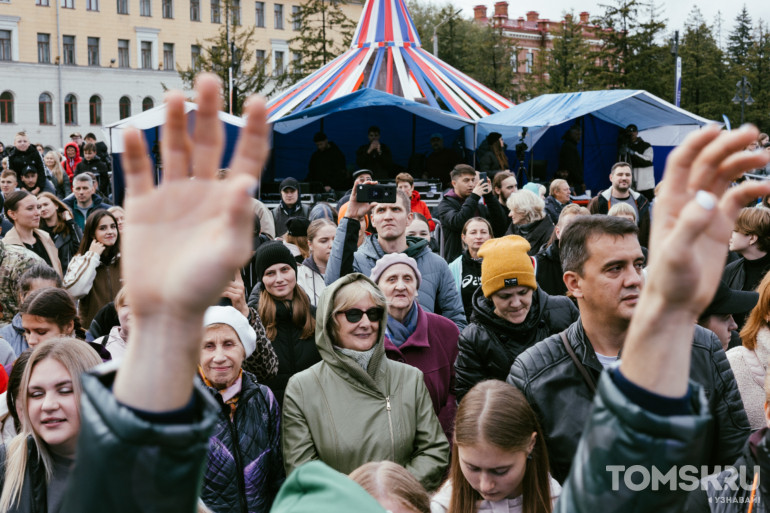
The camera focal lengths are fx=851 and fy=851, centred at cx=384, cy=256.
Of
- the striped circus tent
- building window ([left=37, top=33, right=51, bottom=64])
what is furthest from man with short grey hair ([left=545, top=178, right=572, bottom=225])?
building window ([left=37, top=33, right=51, bottom=64])

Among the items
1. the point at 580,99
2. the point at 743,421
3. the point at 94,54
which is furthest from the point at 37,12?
the point at 743,421

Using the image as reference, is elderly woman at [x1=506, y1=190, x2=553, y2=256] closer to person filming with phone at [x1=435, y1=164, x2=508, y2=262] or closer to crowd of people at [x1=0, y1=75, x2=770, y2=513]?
crowd of people at [x1=0, y1=75, x2=770, y2=513]

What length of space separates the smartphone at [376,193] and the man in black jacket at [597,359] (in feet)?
8.31

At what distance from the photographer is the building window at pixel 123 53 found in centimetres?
5497

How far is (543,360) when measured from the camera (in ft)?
9.78

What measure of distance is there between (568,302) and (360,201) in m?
1.64

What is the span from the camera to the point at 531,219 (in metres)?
7.30

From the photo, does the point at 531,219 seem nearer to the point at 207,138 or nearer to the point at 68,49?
the point at 207,138

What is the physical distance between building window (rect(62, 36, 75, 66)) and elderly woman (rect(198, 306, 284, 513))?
5349 centimetres

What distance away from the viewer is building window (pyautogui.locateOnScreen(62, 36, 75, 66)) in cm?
5228

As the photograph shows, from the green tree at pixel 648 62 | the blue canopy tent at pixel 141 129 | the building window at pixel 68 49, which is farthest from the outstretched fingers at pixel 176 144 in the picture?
the building window at pixel 68 49

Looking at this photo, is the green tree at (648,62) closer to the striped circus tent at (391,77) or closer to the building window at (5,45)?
the striped circus tent at (391,77)

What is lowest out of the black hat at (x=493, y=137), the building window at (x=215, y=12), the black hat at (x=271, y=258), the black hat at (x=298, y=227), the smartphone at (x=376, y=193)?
the black hat at (x=271, y=258)

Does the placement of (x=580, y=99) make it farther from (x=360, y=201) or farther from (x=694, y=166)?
(x=694, y=166)
